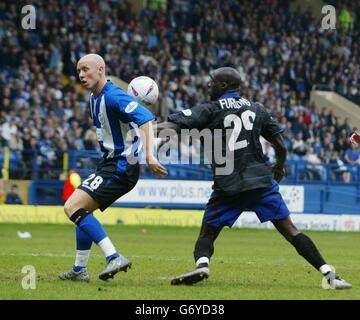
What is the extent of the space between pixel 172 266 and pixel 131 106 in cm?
310

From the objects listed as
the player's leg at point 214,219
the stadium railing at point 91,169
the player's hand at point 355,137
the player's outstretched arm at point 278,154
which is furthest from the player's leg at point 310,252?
the stadium railing at point 91,169

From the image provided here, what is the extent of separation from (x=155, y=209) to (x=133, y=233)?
10.8ft

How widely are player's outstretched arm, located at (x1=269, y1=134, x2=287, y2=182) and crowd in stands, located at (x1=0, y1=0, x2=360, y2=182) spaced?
13630 mm

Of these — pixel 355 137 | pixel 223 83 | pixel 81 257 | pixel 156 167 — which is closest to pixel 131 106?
pixel 156 167

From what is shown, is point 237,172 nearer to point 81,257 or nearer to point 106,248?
point 106,248

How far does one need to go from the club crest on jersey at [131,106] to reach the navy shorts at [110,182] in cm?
56

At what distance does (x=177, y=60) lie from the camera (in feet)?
99.6

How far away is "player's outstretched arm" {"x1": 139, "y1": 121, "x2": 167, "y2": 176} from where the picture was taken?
9375mm

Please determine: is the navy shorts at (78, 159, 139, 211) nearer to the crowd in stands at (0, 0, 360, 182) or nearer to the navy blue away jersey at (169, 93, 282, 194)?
the navy blue away jersey at (169, 93, 282, 194)

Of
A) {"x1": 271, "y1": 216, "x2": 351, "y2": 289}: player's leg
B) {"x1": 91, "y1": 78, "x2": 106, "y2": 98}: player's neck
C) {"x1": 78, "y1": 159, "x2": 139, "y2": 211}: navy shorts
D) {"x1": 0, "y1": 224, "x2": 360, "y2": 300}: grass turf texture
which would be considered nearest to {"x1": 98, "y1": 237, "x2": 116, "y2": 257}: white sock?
{"x1": 0, "y1": 224, "x2": 360, "y2": 300}: grass turf texture

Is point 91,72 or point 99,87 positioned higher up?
point 91,72
